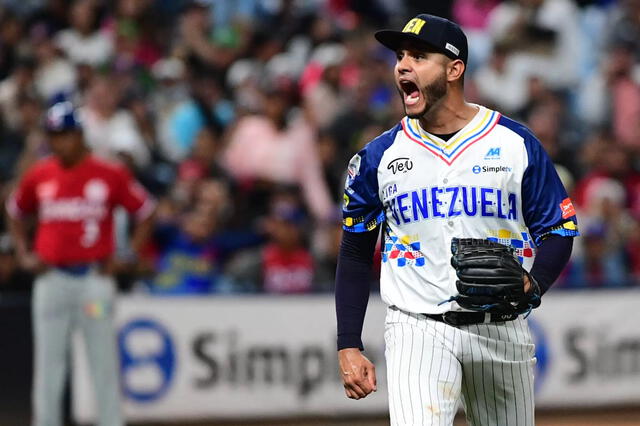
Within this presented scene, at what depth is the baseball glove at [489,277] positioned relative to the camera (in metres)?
4.20

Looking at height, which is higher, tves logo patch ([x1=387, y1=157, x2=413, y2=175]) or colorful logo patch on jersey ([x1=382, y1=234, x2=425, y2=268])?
tves logo patch ([x1=387, y1=157, x2=413, y2=175])

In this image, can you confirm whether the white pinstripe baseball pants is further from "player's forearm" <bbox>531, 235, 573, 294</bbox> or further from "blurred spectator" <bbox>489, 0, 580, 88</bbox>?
"blurred spectator" <bbox>489, 0, 580, 88</bbox>

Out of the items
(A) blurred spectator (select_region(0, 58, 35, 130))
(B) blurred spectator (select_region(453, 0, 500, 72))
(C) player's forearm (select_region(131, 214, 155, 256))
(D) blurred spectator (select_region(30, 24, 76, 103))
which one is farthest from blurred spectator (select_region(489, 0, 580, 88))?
(C) player's forearm (select_region(131, 214, 155, 256))

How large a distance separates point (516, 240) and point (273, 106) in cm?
693

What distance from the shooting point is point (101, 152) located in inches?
428

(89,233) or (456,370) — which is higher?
(89,233)

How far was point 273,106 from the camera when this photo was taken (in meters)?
11.3

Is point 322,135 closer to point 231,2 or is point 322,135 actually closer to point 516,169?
point 231,2

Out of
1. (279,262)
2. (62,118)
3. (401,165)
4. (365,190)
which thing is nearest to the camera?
(401,165)

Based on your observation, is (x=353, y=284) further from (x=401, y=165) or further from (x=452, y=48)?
(x=452, y=48)

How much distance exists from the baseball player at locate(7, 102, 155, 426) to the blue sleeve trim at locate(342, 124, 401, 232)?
11.7ft

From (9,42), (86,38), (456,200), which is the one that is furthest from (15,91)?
(456,200)

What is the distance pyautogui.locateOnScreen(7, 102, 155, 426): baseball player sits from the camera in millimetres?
7801

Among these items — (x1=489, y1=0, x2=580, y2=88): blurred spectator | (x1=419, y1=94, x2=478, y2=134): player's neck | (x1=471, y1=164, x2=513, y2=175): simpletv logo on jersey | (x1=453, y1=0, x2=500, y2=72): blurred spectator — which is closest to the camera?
(x1=471, y1=164, x2=513, y2=175): simpletv logo on jersey
